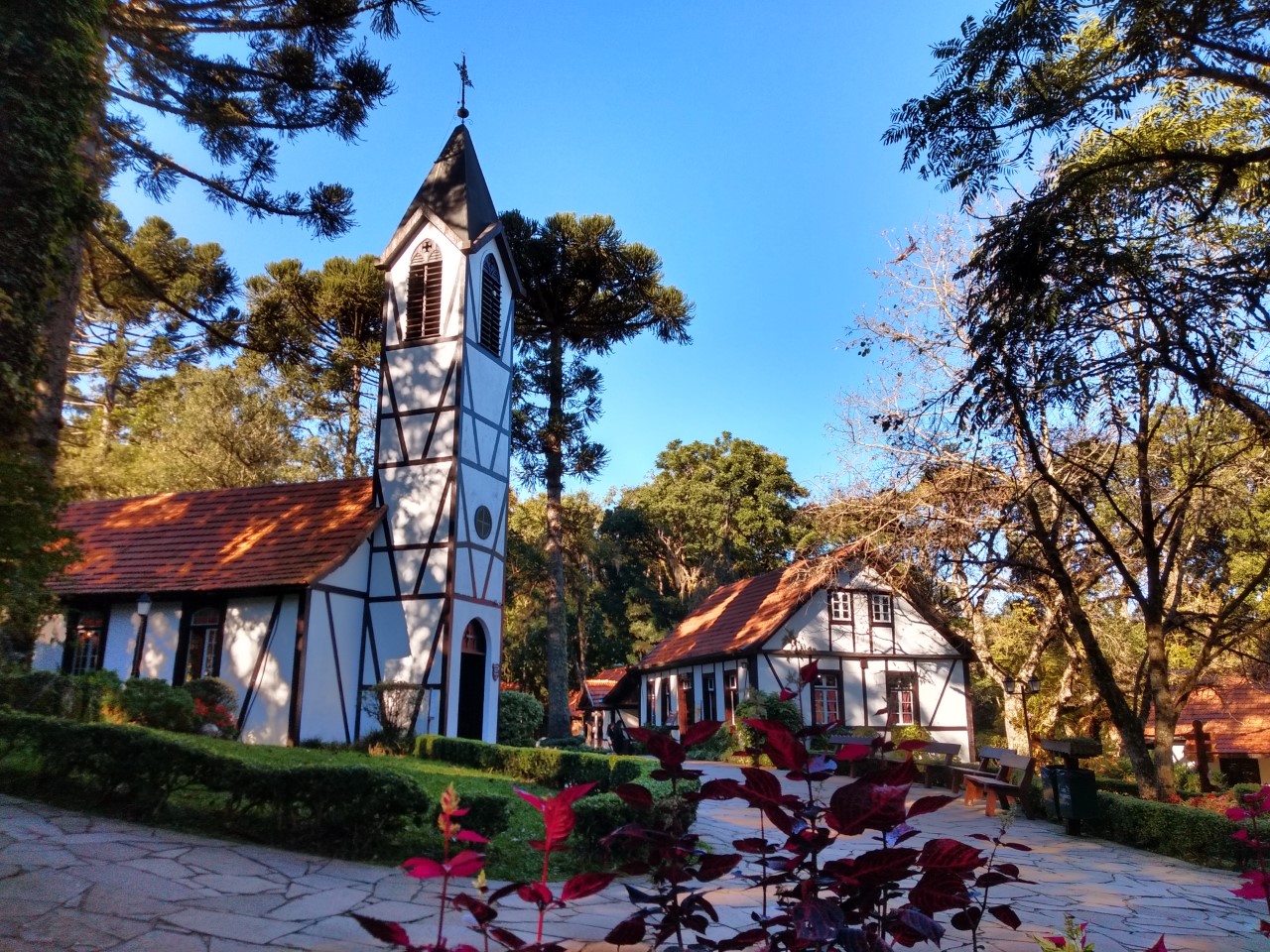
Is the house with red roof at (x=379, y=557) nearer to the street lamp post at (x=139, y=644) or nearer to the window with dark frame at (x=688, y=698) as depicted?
Answer: the street lamp post at (x=139, y=644)

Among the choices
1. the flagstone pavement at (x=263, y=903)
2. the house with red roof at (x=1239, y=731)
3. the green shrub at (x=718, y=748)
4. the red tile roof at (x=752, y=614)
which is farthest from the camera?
the house with red roof at (x=1239, y=731)

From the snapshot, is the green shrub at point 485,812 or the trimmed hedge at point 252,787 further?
the green shrub at point 485,812

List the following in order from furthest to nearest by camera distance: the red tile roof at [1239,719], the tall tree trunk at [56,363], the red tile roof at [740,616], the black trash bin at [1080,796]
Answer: the red tile roof at [1239,719], the red tile roof at [740,616], the black trash bin at [1080,796], the tall tree trunk at [56,363]

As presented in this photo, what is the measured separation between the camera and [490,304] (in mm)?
20375

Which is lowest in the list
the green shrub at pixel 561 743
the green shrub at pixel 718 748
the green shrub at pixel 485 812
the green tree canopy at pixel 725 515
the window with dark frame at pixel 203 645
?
the green shrub at pixel 718 748

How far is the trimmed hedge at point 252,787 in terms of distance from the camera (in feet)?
23.2

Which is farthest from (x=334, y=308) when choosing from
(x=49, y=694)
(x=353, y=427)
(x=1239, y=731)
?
(x=1239, y=731)

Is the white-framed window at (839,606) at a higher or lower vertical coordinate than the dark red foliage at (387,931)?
→ higher

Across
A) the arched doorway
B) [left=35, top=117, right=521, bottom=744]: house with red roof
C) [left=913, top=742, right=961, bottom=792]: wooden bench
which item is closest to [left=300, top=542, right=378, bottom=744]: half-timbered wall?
[left=35, top=117, right=521, bottom=744]: house with red roof

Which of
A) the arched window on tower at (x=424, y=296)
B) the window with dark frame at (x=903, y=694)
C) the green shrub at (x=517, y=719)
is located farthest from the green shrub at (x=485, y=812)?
the window with dark frame at (x=903, y=694)

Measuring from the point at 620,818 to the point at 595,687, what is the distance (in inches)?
1203

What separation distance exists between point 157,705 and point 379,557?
236 inches

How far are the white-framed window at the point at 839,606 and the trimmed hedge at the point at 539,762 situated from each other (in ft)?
46.3

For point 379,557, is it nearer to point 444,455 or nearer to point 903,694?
point 444,455
